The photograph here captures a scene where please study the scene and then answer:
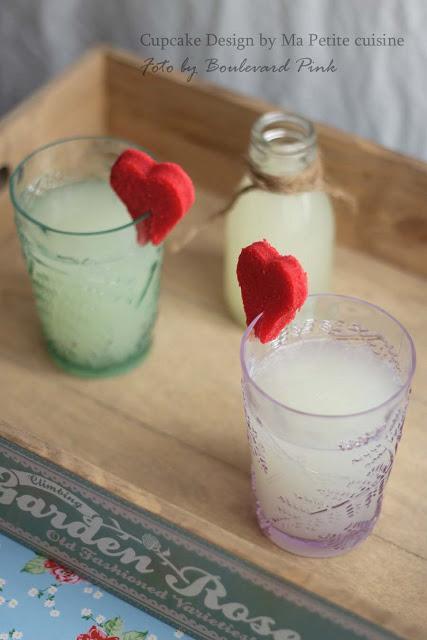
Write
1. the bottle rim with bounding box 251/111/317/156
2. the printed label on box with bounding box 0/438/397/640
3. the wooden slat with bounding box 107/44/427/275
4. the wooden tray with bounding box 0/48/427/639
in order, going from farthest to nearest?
the wooden slat with bounding box 107/44/427/275
the bottle rim with bounding box 251/111/317/156
the wooden tray with bounding box 0/48/427/639
the printed label on box with bounding box 0/438/397/640

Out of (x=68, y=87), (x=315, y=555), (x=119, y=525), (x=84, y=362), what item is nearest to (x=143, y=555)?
(x=119, y=525)

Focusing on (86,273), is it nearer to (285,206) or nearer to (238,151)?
(285,206)

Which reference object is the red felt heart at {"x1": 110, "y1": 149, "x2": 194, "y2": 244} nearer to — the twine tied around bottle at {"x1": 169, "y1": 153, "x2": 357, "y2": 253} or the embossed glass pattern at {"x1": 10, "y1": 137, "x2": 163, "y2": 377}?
the embossed glass pattern at {"x1": 10, "y1": 137, "x2": 163, "y2": 377}

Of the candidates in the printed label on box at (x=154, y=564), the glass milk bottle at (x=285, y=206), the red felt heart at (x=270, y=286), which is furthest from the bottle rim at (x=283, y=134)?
the printed label on box at (x=154, y=564)

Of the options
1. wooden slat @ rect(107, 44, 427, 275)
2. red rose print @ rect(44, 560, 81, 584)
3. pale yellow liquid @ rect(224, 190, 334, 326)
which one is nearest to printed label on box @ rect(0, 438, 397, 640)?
red rose print @ rect(44, 560, 81, 584)

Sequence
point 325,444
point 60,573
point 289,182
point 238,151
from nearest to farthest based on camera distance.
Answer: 1. point 325,444
2. point 60,573
3. point 289,182
4. point 238,151

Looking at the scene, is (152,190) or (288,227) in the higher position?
(152,190)

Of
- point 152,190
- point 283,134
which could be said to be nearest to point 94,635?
point 152,190
